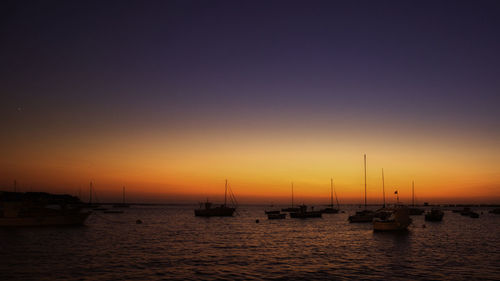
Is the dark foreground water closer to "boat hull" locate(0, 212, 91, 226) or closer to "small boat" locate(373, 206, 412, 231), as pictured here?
"small boat" locate(373, 206, 412, 231)

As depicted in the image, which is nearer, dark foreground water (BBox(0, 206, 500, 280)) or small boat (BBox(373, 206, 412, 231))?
dark foreground water (BBox(0, 206, 500, 280))

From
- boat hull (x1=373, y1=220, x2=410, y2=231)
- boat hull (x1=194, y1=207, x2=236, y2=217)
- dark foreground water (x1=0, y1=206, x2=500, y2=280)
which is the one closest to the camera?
dark foreground water (x1=0, y1=206, x2=500, y2=280)

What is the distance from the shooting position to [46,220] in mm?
70250

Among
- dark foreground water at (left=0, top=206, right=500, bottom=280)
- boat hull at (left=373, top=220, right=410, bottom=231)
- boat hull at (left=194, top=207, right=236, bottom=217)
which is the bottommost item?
boat hull at (left=194, top=207, right=236, bottom=217)

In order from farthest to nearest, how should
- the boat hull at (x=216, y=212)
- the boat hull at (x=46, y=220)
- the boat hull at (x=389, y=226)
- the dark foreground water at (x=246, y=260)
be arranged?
the boat hull at (x=216, y=212) → the boat hull at (x=46, y=220) → the boat hull at (x=389, y=226) → the dark foreground water at (x=246, y=260)

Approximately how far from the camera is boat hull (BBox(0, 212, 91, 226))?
217 ft

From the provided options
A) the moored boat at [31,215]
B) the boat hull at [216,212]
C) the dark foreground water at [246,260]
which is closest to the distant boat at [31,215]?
the moored boat at [31,215]

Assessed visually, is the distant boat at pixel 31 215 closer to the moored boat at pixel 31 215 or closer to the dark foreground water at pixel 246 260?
the moored boat at pixel 31 215

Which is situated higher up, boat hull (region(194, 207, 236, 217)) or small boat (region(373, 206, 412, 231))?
small boat (region(373, 206, 412, 231))

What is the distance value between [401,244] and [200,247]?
25447 mm

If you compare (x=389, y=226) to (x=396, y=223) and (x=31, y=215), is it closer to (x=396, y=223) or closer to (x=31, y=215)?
(x=396, y=223)

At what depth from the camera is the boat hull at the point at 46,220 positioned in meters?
66.1

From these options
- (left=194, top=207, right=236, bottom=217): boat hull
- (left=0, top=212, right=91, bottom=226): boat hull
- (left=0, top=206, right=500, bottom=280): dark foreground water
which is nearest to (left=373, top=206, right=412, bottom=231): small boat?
(left=0, top=206, right=500, bottom=280): dark foreground water

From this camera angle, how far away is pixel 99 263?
32188 millimetres
